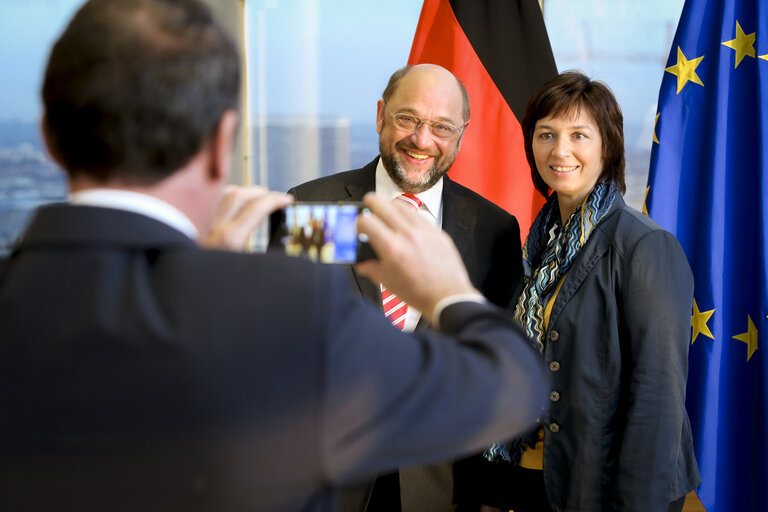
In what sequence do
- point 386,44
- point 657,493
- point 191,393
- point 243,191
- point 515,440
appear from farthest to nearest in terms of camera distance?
point 386,44, point 515,440, point 657,493, point 243,191, point 191,393

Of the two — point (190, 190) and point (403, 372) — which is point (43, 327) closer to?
point (190, 190)

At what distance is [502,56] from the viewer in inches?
120

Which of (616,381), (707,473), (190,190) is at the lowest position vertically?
(707,473)

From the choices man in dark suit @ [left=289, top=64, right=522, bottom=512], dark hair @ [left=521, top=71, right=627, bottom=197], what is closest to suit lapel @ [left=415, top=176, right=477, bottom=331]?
man in dark suit @ [left=289, top=64, right=522, bottom=512]

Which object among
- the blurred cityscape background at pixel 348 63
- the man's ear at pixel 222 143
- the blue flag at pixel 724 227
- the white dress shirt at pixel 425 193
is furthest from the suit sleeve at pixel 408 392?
the blurred cityscape background at pixel 348 63

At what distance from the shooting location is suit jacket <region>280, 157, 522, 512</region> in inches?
79.8

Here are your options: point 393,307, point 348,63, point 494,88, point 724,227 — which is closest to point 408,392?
point 393,307

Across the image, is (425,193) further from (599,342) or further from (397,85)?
(599,342)

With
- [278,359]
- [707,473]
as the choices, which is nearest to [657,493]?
[707,473]

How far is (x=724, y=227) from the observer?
2.54 m

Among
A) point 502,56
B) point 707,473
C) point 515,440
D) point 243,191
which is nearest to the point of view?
point 243,191

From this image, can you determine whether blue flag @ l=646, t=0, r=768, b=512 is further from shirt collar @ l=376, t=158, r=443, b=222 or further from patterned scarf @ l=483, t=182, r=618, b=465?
shirt collar @ l=376, t=158, r=443, b=222

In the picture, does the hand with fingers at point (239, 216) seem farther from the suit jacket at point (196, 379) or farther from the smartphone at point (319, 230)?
the suit jacket at point (196, 379)

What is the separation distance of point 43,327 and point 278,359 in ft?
0.67
